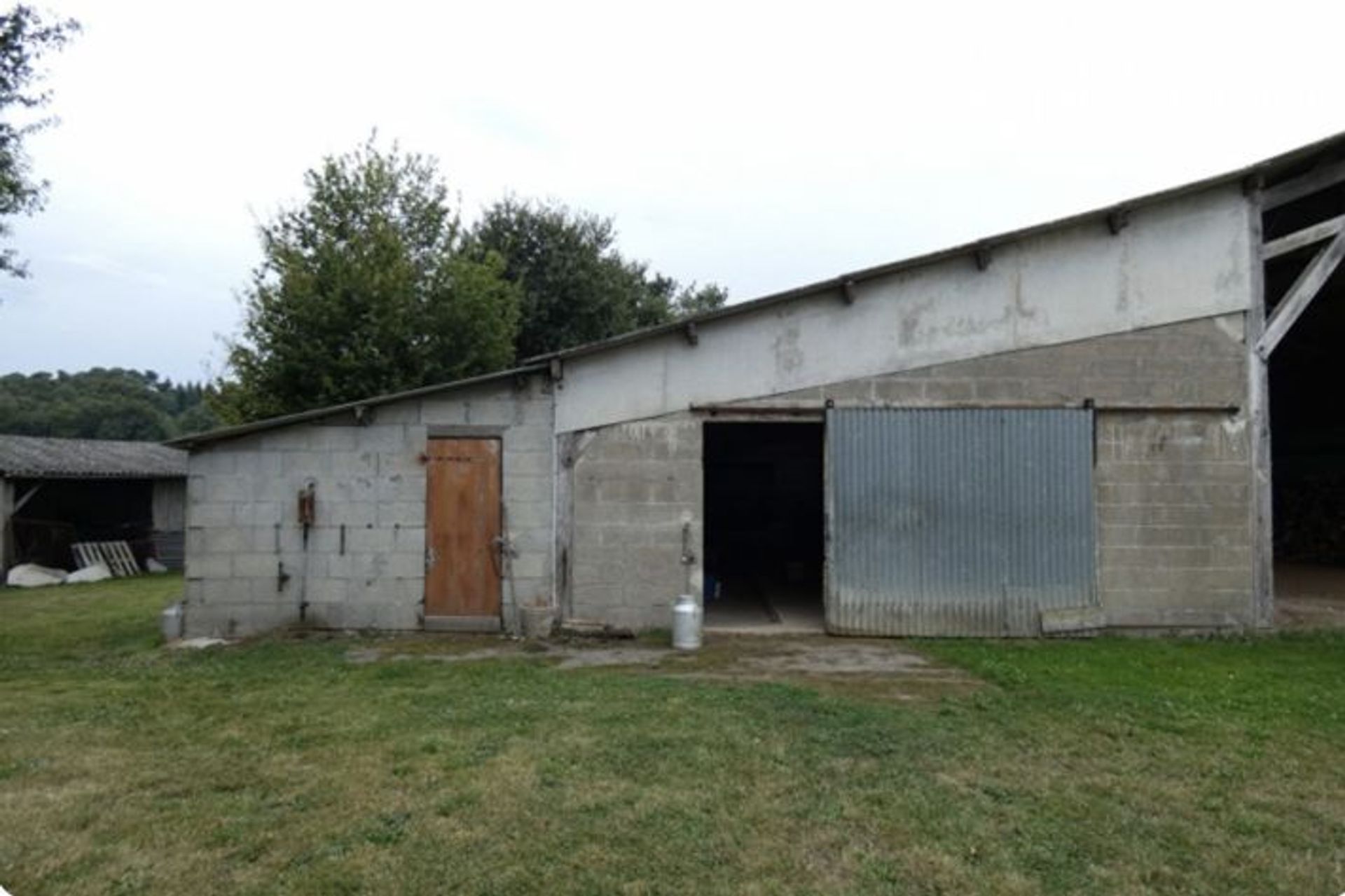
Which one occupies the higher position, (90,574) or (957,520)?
(957,520)

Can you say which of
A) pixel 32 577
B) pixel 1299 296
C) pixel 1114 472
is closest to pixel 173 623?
pixel 1114 472

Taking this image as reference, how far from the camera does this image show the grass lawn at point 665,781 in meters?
3.30

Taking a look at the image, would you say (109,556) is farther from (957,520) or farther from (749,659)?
(957,520)

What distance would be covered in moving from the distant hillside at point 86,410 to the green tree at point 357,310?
2815cm

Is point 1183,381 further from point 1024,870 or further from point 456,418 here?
point 456,418

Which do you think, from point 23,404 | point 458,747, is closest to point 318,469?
point 458,747

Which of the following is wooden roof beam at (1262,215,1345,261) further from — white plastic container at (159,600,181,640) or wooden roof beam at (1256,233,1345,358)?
white plastic container at (159,600,181,640)

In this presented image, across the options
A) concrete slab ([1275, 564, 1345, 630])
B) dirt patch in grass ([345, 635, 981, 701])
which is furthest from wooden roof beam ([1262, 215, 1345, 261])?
dirt patch in grass ([345, 635, 981, 701])

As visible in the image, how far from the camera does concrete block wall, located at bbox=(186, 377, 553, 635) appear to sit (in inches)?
334

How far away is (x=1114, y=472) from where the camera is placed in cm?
848

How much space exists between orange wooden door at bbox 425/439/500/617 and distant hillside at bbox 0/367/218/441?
39.0 m

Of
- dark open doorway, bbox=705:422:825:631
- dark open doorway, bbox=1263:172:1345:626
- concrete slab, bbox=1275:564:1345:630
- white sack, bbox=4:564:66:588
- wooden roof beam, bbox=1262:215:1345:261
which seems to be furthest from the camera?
white sack, bbox=4:564:66:588

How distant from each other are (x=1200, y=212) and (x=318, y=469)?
989 cm

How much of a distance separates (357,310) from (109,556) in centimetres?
881
